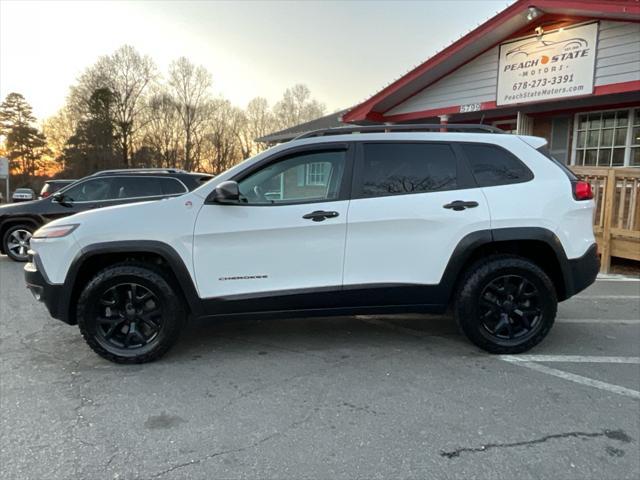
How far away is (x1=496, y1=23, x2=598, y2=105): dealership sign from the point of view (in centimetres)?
913

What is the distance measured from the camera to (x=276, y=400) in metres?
3.18

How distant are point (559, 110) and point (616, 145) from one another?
1.53 meters

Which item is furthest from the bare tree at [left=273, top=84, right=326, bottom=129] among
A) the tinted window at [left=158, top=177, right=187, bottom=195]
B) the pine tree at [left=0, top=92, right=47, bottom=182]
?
the tinted window at [left=158, top=177, right=187, bottom=195]

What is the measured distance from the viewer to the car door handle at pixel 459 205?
151 inches

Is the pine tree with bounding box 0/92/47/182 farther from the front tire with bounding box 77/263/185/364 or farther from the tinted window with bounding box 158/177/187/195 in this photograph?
the front tire with bounding box 77/263/185/364

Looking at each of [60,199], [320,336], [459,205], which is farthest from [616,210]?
[60,199]

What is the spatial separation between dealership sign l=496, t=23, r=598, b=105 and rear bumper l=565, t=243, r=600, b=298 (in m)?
6.70

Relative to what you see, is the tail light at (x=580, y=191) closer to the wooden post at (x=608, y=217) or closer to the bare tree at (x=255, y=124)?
the wooden post at (x=608, y=217)

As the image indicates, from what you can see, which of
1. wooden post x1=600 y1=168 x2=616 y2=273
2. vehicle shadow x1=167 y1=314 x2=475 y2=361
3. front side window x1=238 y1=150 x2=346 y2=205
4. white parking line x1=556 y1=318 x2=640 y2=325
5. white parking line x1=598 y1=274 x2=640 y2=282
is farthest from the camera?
wooden post x1=600 y1=168 x2=616 y2=273

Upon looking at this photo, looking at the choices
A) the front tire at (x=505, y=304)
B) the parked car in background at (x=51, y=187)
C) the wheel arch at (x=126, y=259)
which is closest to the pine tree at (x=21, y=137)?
the parked car in background at (x=51, y=187)

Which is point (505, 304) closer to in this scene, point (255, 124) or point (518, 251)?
point (518, 251)

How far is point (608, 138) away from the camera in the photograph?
33.9ft

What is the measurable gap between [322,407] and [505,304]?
191 centimetres

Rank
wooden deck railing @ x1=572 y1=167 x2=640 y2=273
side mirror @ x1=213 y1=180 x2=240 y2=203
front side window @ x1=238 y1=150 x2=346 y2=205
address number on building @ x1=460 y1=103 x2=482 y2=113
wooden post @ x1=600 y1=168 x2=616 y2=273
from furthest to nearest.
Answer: address number on building @ x1=460 y1=103 x2=482 y2=113
wooden post @ x1=600 y1=168 x2=616 y2=273
wooden deck railing @ x1=572 y1=167 x2=640 y2=273
front side window @ x1=238 y1=150 x2=346 y2=205
side mirror @ x1=213 y1=180 x2=240 y2=203
